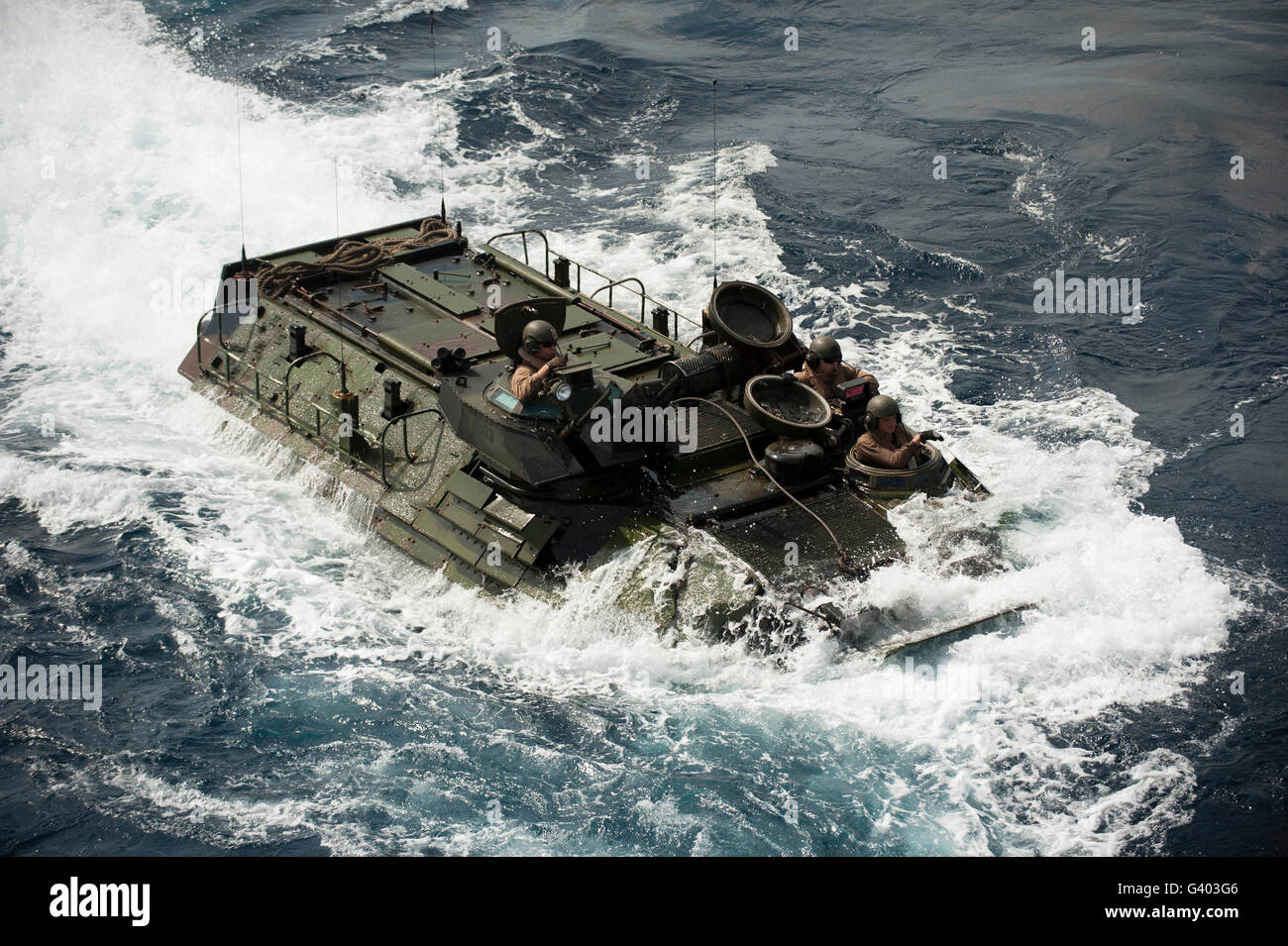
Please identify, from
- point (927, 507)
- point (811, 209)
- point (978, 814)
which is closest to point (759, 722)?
point (978, 814)

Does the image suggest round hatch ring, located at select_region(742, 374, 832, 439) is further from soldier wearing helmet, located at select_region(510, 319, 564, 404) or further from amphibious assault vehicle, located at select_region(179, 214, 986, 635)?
soldier wearing helmet, located at select_region(510, 319, 564, 404)

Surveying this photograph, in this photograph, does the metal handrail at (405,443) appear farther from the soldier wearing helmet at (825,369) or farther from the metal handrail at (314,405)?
the soldier wearing helmet at (825,369)

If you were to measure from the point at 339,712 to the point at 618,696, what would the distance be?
3104 millimetres

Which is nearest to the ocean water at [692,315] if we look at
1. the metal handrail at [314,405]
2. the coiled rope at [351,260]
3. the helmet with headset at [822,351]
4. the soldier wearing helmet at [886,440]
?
the metal handrail at [314,405]

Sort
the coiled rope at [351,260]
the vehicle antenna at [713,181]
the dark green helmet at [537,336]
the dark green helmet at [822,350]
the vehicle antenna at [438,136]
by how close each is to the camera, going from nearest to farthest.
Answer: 1. the dark green helmet at [537,336]
2. the dark green helmet at [822,350]
3. the coiled rope at [351,260]
4. the vehicle antenna at [713,181]
5. the vehicle antenna at [438,136]

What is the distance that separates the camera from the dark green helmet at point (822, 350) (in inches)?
786

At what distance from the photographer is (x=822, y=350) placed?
1995 cm

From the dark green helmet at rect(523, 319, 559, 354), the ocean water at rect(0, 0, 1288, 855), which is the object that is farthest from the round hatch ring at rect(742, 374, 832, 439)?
the dark green helmet at rect(523, 319, 559, 354)

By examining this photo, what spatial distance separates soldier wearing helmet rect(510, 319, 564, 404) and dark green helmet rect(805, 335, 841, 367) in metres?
3.53

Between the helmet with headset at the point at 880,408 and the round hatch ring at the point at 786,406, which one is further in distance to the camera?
the round hatch ring at the point at 786,406

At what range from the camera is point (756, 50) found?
127 feet

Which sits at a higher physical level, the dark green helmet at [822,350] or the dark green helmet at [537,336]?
the dark green helmet at [537,336]

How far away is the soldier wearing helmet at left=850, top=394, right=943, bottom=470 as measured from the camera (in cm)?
1887

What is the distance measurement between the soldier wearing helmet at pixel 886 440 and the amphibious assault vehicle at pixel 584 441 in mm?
196
